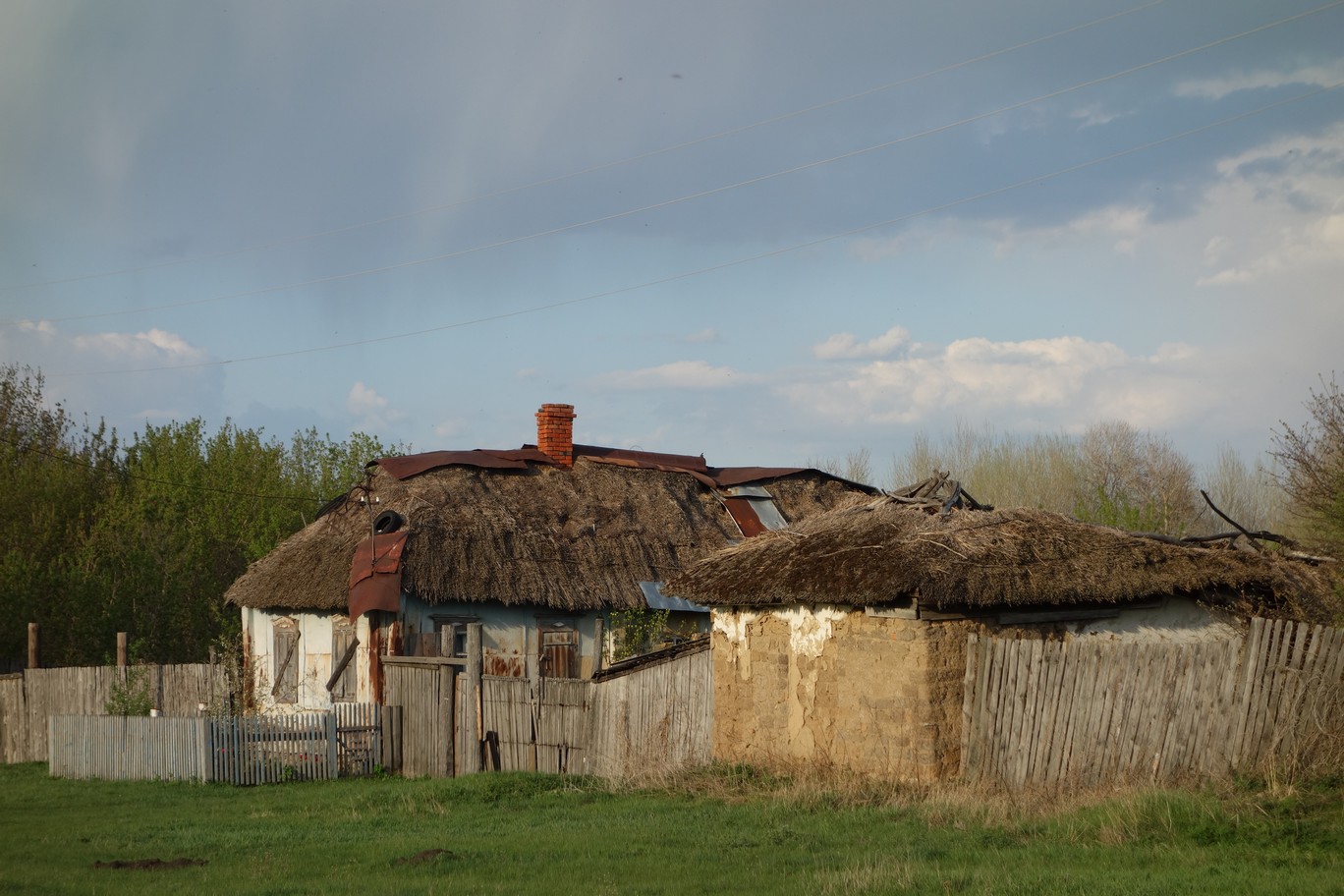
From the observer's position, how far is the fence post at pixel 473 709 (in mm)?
17125

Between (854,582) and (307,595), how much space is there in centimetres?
1184

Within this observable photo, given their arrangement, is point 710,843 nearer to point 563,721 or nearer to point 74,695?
point 563,721

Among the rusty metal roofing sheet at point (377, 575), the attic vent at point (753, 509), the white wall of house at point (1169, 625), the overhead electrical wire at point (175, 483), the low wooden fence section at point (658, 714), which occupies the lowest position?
the low wooden fence section at point (658, 714)

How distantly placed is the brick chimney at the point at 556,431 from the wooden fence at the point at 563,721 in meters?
9.46

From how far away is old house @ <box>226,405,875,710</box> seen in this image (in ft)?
70.5

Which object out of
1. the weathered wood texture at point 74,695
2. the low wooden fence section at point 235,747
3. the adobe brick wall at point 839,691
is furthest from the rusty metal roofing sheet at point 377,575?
the adobe brick wall at point 839,691

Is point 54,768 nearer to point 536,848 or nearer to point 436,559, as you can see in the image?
point 436,559

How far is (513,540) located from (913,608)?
36.6 ft

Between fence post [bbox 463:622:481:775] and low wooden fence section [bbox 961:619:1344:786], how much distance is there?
22.7ft

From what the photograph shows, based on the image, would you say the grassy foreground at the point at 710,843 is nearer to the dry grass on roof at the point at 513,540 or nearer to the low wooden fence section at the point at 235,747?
the low wooden fence section at the point at 235,747

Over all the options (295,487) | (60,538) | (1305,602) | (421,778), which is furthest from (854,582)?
(295,487)

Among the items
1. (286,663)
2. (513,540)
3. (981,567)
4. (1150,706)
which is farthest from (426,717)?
(1150,706)

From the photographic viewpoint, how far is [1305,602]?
15.1 m

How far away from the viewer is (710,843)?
1091 cm
